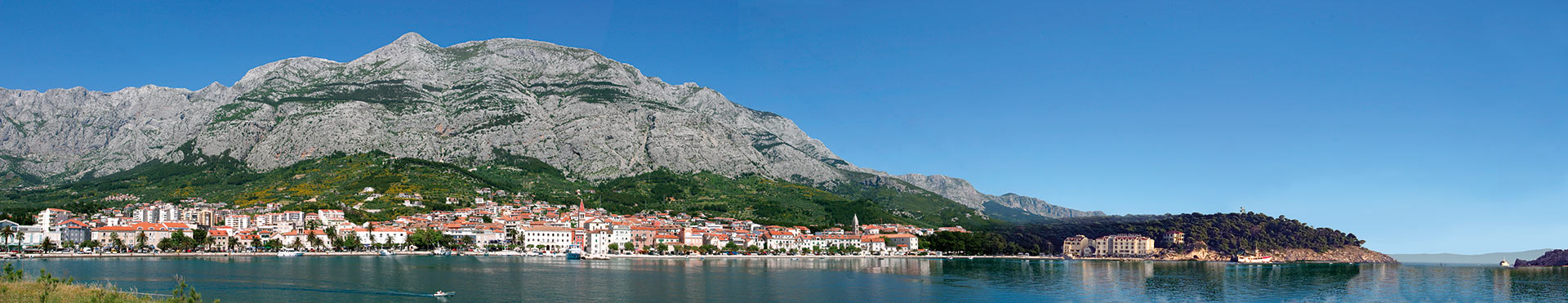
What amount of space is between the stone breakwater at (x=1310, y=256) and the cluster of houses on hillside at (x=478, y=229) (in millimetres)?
41855

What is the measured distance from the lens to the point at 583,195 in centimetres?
17175

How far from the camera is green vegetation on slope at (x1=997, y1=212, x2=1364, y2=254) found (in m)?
155

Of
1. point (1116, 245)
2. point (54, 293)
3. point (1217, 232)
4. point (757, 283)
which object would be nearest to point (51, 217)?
point (757, 283)

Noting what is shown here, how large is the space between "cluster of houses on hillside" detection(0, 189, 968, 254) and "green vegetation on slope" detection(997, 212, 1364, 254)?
22.2 meters

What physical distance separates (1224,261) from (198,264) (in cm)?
13151

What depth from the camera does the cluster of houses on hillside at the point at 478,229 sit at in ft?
398

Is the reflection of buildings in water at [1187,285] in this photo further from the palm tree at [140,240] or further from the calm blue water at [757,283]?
the palm tree at [140,240]

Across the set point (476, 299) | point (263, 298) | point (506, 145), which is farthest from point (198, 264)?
point (506, 145)

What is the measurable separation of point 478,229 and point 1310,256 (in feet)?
416

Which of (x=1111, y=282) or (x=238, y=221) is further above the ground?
(x=238, y=221)

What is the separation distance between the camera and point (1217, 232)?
515 feet

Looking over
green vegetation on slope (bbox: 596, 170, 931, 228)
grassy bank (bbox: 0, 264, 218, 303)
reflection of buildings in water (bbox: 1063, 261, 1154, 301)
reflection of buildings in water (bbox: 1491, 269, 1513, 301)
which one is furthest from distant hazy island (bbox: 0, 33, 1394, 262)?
grassy bank (bbox: 0, 264, 218, 303)

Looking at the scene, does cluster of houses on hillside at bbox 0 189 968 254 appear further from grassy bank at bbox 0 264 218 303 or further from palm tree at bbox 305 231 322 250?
grassy bank at bbox 0 264 218 303

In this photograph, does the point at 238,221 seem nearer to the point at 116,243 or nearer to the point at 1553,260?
the point at 116,243
